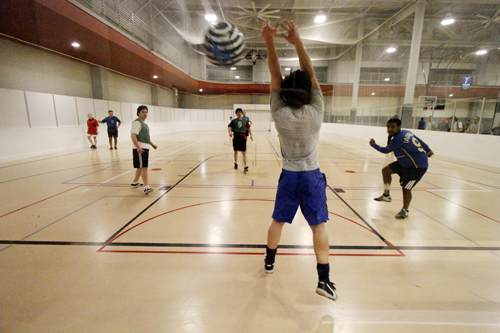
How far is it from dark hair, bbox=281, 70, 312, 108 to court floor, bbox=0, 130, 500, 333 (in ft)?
5.37

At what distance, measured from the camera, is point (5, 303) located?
1.94 metres

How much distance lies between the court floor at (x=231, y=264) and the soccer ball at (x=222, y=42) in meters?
2.87

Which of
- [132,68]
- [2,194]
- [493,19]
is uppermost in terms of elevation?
[493,19]

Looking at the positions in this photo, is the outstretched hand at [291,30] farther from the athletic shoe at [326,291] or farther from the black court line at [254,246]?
the black court line at [254,246]

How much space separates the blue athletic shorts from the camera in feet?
6.20

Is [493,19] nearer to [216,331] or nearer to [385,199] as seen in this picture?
[385,199]

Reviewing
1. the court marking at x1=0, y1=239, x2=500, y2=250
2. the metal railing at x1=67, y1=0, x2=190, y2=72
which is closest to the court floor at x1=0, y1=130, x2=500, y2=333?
the court marking at x1=0, y1=239, x2=500, y2=250

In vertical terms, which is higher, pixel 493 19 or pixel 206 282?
pixel 493 19

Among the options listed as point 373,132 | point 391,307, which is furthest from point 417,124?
point 391,307

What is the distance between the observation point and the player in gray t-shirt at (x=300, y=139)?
177 centimetres

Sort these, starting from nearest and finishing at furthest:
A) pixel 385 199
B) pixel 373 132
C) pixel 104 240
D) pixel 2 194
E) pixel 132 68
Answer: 1. pixel 104 240
2. pixel 385 199
3. pixel 2 194
4. pixel 132 68
5. pixel 373 132

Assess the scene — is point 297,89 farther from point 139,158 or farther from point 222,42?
point 139,158

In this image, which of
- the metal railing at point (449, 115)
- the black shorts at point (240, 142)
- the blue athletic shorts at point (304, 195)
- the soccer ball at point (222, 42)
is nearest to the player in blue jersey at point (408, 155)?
the blue athletic shorts at point (304, 195)

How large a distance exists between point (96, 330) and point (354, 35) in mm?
23336
